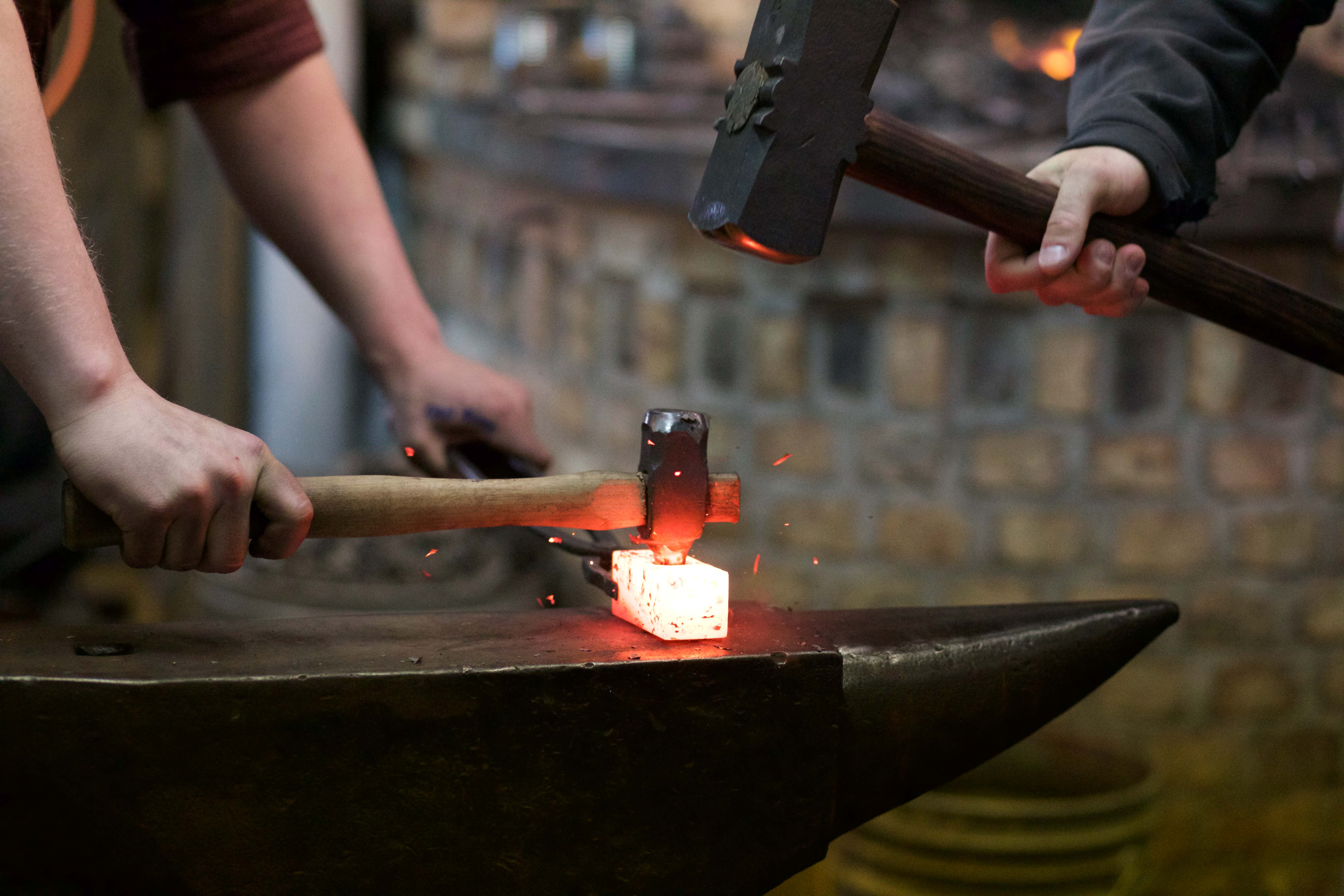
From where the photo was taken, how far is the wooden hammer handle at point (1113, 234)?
0.97 meters

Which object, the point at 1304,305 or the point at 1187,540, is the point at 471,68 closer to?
the point at 1187,540

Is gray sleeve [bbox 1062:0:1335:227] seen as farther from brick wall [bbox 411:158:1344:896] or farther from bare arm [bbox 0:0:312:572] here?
brick wall [bbox 411:158:1344:896]

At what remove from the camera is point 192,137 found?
293 centimetres

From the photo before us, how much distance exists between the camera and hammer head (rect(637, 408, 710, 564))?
90 centimetres

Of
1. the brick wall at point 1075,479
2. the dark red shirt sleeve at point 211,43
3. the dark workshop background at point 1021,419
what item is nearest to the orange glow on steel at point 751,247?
the dark red shirt sleeve at point 211,43

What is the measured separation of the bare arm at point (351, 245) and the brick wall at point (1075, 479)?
102 cm

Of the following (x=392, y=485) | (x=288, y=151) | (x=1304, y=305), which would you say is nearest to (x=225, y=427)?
(x=392, y=485)

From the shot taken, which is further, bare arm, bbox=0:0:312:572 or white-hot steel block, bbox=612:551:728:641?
white-hot steel block, bbox=612:551:728:641

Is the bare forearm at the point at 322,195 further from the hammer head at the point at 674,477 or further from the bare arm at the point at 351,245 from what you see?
the hammer head at the point at 674,477

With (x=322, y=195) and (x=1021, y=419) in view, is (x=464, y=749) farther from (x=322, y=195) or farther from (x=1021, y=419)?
(x=1021, y=419)

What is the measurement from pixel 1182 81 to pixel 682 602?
647mm

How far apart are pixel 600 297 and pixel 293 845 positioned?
1850 millimetres

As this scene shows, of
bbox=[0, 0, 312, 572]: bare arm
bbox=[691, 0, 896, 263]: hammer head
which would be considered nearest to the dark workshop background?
bbox=[691, 0, 896, 263]: hammer head

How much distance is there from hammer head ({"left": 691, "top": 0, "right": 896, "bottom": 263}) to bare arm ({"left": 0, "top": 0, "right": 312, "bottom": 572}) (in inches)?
16.0
